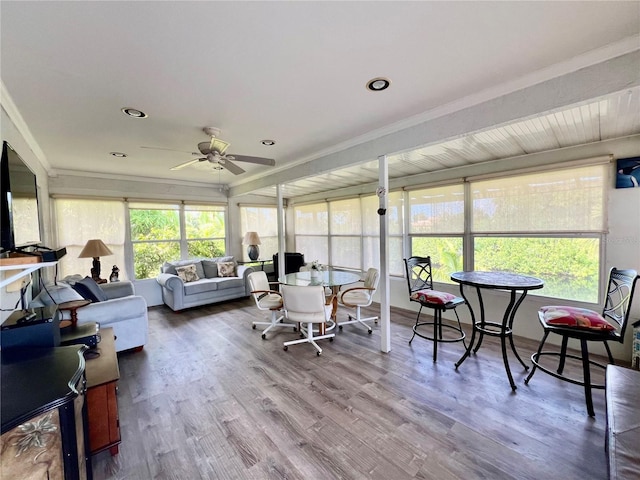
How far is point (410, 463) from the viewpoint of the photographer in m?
1.66

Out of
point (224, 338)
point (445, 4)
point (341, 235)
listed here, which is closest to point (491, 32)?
point (445, 4)

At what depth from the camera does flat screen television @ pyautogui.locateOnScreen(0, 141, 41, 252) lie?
176cm

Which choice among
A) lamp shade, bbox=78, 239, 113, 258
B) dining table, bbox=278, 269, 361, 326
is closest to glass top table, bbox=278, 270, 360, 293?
dining table, bbox=278, 269, 361, 326

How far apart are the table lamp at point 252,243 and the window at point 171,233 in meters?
0.57

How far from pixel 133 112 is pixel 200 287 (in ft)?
11.1

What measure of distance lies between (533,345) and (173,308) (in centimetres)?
551

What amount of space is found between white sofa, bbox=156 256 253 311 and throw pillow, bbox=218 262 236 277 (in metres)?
0.08

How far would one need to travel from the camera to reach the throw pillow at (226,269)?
18.7ft

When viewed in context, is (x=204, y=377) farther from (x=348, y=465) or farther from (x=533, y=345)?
(x=533, y=345)

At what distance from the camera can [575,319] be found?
85.2 inches

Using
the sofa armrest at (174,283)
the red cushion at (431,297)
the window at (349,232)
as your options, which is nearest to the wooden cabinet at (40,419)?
the red cushion at (431,297)

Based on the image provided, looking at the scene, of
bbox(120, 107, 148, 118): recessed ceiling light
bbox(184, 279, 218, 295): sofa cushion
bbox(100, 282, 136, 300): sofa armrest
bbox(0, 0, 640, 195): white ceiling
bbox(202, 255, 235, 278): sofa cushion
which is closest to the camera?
bbox(0, 0, 640, 195): white ceiling

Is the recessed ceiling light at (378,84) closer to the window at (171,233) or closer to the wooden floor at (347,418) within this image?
the wooden floor at (347,418)

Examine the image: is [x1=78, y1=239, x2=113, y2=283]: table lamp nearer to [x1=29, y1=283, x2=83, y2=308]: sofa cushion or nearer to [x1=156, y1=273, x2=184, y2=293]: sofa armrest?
[x1=156, y1=273, x2=184, y2=293]: sofa armrest
